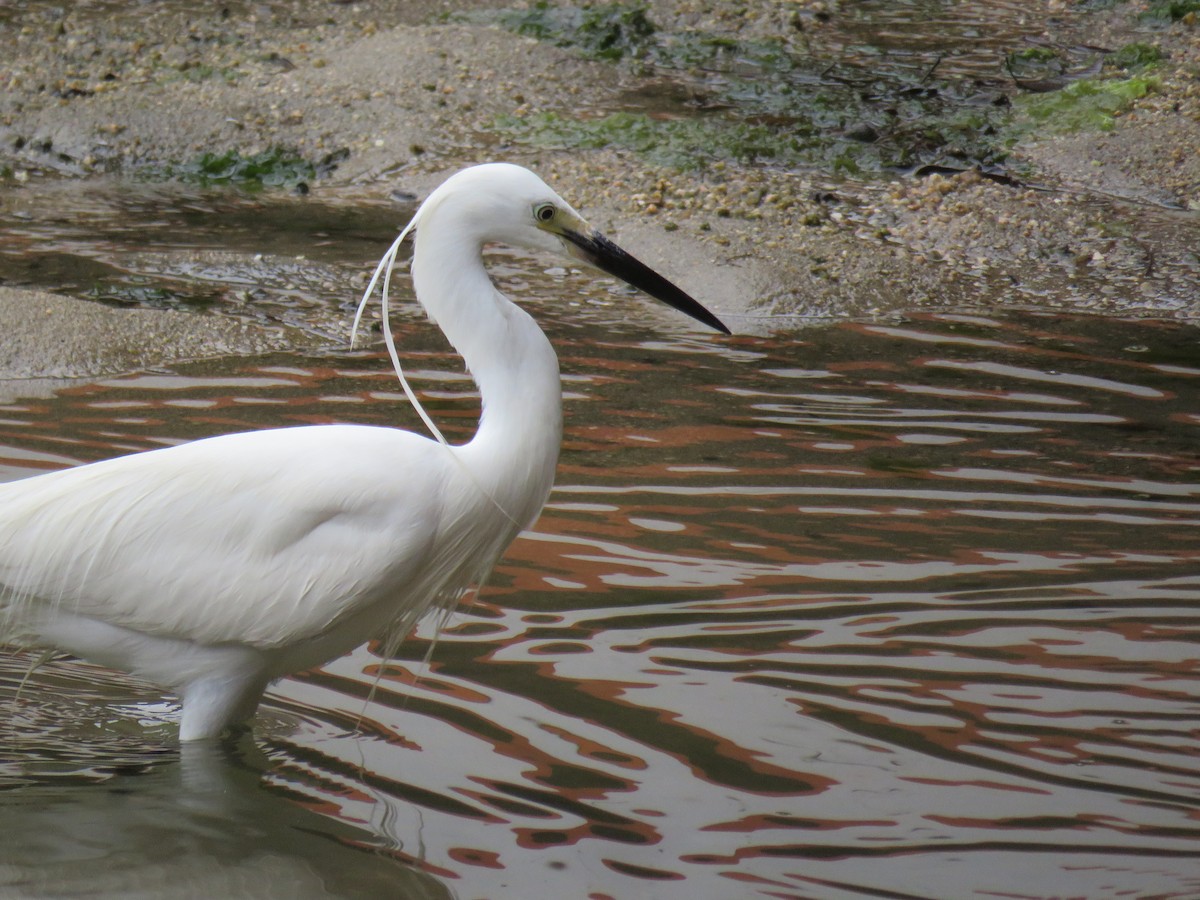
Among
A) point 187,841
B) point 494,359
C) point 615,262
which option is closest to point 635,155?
point 615,262

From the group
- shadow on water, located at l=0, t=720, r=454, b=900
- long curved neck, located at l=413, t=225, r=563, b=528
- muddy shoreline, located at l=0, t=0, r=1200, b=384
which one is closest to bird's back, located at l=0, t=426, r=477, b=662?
long curved neck, located at l=413, t=225, r=563, b=528

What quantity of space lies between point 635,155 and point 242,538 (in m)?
5.94

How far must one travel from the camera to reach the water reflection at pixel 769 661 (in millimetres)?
3277

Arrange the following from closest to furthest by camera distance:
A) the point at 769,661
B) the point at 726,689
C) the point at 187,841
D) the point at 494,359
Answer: the point at 187,841, the point at 494,359, the point at 726,689, the point at 769,661

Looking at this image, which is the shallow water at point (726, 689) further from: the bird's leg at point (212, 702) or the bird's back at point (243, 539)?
the bird's back at point (243, 539)

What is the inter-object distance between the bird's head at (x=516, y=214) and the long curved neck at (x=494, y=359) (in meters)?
0.05

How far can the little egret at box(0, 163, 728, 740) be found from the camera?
3510 millimetres

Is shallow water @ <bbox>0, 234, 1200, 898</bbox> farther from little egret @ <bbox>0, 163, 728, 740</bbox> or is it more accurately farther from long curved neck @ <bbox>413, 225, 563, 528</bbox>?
long curved neck @ <bbox>413, 225, 563, 528</bbox>

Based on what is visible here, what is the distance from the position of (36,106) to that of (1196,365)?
290 inches

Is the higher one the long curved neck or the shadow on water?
the long curved neck

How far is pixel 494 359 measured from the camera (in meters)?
3.51

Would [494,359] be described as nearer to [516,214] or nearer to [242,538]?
[516,214]

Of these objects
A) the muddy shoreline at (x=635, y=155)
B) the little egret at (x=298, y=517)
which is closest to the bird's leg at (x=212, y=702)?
the little egret at (x=298, y=517)

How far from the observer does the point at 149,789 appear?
11.7 feet
